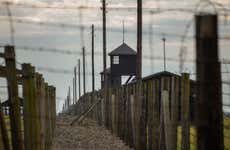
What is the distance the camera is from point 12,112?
765 cm

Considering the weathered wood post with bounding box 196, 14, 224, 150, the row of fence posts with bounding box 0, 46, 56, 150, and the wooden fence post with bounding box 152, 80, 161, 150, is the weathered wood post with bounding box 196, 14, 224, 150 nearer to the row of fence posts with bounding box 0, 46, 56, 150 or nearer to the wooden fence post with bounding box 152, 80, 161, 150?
the row of fence posts with bounding box 0, 46, 56, 150

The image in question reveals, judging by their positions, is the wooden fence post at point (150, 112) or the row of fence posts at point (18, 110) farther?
the wooden fence post at point (150, 112)

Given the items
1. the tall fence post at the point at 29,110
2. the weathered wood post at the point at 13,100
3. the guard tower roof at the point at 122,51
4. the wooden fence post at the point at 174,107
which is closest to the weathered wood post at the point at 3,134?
the weathered wood post at the point at 13,100

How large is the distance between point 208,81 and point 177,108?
738cm

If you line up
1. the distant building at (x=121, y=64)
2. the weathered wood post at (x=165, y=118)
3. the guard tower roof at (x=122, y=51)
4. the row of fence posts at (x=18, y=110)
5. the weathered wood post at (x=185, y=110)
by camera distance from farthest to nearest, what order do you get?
1. the guard tower roof at (x=122, y=51)
2. the distant building at (x=121, y=64)
3. the weathered wood post at (x=165, y=118)
4. the weathered wood post at (x=185, y=110)
5. the row of fence posts at (x=18, y=110)

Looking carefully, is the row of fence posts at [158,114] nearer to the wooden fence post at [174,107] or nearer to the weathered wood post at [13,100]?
the wooden fence post at [174,107]

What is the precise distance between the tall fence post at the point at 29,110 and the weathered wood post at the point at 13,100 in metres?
0.93

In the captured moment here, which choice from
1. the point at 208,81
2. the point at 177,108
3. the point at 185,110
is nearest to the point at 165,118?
Answer: the point at 177,108

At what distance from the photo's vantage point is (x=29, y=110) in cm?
870

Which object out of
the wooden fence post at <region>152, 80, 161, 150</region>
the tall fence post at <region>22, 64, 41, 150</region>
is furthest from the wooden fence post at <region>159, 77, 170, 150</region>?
the tall fence post at <region>22, 64, 41, 150</region>

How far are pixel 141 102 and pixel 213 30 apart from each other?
39.2 feet

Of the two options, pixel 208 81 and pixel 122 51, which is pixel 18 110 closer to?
pixel 208 81

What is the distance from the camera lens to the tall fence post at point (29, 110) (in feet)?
28.3

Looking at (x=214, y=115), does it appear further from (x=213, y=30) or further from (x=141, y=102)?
(x=141, y=102)
